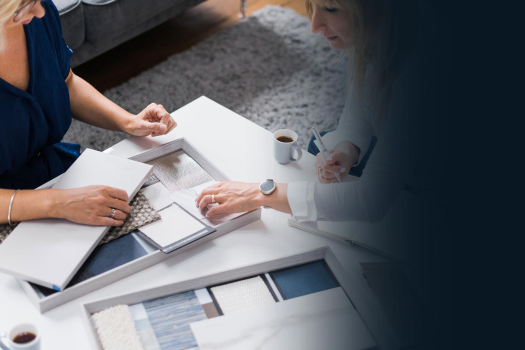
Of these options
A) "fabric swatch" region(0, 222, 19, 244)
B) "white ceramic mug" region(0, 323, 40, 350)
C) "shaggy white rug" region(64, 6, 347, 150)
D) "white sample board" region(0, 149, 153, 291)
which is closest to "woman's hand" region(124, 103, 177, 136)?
"white sample board" region(0, 149, 153, 291)

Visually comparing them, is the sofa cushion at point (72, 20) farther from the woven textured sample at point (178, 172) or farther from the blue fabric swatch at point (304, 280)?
the blue fabric swatch at point (304, 280)

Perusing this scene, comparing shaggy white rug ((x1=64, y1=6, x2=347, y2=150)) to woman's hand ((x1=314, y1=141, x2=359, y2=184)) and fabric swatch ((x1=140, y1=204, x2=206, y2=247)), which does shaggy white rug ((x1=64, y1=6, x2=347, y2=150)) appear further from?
fabric swatch ((x1=140, y1=204, x2=206, y2=247))

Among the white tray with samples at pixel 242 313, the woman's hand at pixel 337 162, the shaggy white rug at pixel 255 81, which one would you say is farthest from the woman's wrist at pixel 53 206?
the shaggy white rug at pixel 255 81

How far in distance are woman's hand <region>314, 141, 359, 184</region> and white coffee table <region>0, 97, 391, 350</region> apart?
0.15 feet

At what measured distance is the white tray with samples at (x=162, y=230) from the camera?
2.73 ft

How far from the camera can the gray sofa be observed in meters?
2.08

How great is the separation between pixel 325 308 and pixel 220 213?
0.31 m

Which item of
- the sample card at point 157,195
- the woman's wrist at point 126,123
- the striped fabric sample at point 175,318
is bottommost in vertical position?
the striped fabric sample at point 175,318

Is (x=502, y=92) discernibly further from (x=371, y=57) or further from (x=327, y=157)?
(x=327, y=157)

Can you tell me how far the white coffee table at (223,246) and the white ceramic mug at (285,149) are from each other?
0.02 meters

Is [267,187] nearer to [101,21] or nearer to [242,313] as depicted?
[242,313]

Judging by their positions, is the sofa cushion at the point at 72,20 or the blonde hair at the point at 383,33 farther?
the sofa cushion at the point at 72,20

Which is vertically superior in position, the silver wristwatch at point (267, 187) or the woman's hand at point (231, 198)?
the silver wristwatch at point (267, 187)

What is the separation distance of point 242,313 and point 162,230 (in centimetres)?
25
